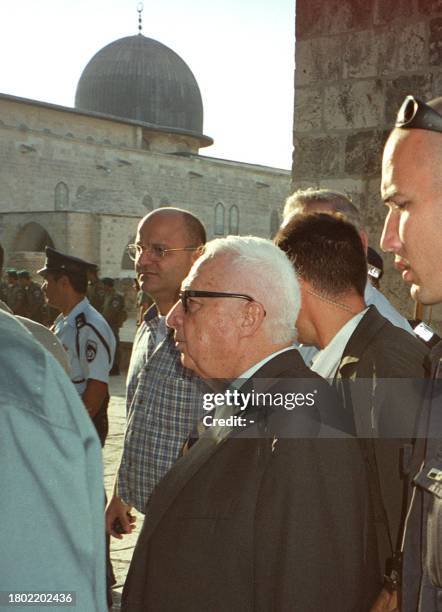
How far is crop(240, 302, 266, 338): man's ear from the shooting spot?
7.33 feet

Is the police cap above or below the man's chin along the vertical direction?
below

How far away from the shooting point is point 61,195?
4897cm

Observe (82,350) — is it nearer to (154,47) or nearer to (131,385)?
(131,385)

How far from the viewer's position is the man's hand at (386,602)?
1.96 m

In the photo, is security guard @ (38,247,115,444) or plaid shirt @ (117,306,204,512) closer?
plaid shirt @ (117,306,204,512)

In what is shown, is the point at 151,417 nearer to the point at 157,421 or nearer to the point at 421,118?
the point at 157,421

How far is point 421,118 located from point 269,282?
580mm

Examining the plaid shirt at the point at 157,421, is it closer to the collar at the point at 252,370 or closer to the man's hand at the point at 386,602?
the collar at the point at 252,370

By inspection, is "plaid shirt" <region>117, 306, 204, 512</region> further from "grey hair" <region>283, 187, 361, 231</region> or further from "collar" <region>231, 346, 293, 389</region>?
"collar" <region>231, 346, 293, 389</region>

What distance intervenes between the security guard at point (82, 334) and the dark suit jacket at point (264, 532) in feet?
8.85

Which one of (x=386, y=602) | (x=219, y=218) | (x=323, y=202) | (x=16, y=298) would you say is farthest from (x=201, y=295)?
(x=219, y=218)

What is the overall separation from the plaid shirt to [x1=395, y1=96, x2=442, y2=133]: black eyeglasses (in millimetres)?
1460

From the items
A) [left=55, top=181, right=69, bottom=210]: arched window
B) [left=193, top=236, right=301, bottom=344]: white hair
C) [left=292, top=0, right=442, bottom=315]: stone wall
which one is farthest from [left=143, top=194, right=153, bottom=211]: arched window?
[left=193, top=236, right=301, bottom=344]: white hair

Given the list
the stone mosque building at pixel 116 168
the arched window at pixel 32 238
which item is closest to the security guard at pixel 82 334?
the stone mosque building at pixel 116 168
